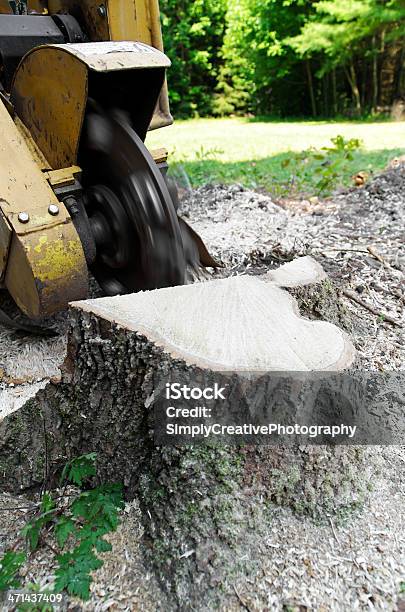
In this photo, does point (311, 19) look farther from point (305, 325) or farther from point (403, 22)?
point (305, 325)

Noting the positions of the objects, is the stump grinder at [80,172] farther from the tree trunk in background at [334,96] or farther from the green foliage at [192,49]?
the green foliage at [192,49]

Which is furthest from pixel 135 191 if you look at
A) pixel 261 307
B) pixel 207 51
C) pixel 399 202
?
pixel 207 51

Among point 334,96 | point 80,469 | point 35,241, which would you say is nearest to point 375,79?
point 334,96

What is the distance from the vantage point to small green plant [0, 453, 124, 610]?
164cm

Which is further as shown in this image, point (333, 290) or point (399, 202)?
point (399, 202)

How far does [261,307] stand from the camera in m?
1.88

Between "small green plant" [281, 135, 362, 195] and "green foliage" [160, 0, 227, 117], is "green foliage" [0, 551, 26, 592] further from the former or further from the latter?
"green foliage" [160, 0, 227, 117]

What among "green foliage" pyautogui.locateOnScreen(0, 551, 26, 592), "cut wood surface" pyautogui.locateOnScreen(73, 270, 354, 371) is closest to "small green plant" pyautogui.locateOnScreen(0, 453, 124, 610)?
"green foliage" pyautogui.locateOnScreen(0, 551, 26, 592)

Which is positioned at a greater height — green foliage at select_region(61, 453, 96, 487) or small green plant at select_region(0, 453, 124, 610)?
green foliage at select_region(61, 453, 96, 487)

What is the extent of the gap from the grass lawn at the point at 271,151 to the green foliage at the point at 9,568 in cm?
412

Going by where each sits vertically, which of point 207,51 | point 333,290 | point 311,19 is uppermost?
point 333,290

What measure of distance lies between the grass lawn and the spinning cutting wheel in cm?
300

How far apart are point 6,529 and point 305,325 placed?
44.6 inches

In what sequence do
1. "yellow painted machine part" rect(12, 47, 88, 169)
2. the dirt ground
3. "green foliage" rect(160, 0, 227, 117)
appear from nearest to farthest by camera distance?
the dirt ground
"yellow painted machine part" rect(12, 47, 88, 169)
"green foliage" rect(160, 0, 227, 117)
